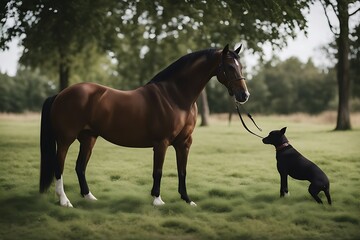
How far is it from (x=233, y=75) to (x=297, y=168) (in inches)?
76.4

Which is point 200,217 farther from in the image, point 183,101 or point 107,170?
point 107,170

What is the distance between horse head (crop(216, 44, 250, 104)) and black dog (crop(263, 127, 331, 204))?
1285 millimetres

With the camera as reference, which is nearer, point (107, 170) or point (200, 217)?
point (200, 217)

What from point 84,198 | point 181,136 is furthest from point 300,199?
point 84,198

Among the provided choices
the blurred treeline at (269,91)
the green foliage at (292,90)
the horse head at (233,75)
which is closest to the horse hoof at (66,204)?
the horse head at (233,75)

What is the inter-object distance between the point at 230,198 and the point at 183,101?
2.01 meters

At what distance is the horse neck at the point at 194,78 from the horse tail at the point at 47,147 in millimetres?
2182

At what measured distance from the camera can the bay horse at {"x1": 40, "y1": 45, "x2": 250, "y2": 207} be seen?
21.0 feet

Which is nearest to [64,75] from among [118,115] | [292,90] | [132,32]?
[132,32]

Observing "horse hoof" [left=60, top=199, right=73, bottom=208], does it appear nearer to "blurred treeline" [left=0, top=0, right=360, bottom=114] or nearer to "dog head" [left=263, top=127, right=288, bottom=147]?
"dog head" [left=263, top=127, right=288, bottom=147]

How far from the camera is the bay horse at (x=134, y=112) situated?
6391mm

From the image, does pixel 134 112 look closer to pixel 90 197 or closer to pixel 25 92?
pixel 90 197

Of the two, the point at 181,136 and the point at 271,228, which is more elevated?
the point at 181,136

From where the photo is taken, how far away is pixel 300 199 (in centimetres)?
706
